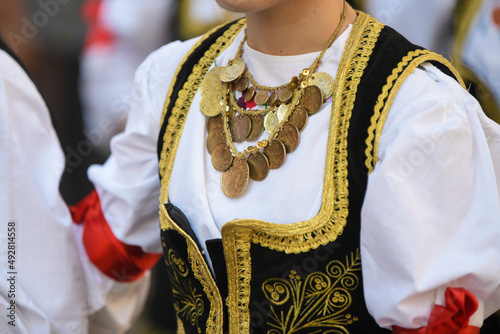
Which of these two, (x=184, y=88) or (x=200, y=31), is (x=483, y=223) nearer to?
(x=184, y=88)

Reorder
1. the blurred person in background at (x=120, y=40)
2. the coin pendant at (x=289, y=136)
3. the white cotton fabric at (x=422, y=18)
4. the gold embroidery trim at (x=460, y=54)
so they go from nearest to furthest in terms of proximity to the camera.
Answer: the coin pendant at (x=289, y=136), the gold embroidery trim at (x=460, y=54), the white cotton fabric at (x=422, y=18), the blurred person in background at (x=120, y=40)

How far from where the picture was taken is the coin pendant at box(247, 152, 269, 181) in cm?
88

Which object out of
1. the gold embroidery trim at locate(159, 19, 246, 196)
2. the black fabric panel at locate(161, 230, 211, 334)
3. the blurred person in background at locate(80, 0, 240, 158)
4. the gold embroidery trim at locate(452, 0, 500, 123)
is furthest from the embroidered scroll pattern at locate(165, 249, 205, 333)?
the blurred person in background at locate(80, 0, 240, 158)

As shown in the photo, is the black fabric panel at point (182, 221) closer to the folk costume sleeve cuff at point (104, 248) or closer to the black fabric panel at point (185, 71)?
the black fabric panel at point (185, 71)

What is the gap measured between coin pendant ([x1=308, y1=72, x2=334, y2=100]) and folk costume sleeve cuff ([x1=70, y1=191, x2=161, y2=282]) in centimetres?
52

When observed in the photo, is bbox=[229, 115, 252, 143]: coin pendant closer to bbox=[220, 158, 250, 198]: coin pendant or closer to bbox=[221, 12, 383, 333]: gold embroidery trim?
bbox=[220, 158, 250, 198]: coin pendant

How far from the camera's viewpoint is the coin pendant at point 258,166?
88 cm

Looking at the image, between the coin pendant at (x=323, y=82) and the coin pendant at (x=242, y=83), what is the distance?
0.38ft

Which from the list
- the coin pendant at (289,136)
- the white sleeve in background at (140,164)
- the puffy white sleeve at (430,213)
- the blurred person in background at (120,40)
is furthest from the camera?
the blurred person in background at (120,40)

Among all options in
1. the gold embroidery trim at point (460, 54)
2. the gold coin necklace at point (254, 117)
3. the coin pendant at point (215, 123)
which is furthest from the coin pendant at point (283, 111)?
the gold embroidery trim at point (460, 54)

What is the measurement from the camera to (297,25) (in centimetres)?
89

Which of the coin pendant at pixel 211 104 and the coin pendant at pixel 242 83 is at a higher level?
the coin pendant at pixel 242 83

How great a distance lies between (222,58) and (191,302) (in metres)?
0.42

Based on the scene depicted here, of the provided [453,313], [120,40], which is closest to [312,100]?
[453,313]
